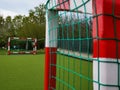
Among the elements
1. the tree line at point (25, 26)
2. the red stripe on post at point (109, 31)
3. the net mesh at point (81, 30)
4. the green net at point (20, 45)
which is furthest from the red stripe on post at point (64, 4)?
the tree line at point (25, 26)

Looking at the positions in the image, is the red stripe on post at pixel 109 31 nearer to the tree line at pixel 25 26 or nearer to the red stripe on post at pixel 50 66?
the red stripe on post at pixel 50 66

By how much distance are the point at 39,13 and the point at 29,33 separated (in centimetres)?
841

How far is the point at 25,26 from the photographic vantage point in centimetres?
2350

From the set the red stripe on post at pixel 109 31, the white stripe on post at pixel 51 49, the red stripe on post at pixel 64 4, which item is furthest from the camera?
the white stripe on post at pixel 51 49

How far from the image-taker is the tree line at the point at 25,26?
71.0ft

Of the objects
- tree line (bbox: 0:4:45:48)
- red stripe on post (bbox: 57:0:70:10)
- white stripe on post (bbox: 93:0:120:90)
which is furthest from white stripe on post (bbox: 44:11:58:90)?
tree line (bbox: 0:4:45:48)

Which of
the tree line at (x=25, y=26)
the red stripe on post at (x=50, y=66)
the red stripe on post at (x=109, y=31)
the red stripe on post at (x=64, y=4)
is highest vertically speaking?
the tree line at (x=25, y=26)

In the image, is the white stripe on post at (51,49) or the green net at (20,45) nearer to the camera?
the white stripe on post at (51,49)

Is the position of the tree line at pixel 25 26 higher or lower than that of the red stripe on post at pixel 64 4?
higher

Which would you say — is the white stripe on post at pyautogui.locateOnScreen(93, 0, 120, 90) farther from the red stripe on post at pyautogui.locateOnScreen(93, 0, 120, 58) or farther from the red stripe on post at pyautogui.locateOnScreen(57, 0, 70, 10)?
the red stripe on post at pyautogui.locateOnScreen(57, 0, 70, 10)

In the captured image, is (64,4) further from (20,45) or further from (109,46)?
(20,45)

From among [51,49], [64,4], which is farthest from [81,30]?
[51,49]

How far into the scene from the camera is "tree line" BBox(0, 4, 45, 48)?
71.0 feet

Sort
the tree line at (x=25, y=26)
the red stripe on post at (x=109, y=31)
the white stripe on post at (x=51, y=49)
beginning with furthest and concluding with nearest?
the tree line at (x=25, y=26) → the white stripe on post at (x=51, y=49) → the red stripe on post at (x=109, y=31)
